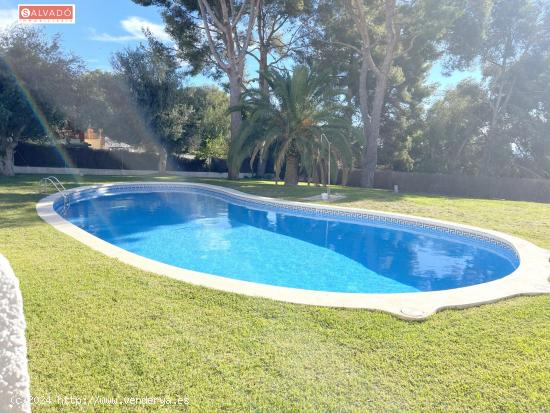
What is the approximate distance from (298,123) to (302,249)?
9912mm

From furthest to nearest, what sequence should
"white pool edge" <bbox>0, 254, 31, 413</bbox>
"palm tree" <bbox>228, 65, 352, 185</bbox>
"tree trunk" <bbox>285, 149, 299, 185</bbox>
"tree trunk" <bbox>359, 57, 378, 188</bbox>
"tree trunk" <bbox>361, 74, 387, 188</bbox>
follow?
"tree trunk" <bbox>359, 57, 378, 188</bbox> < "tree trunk" <bbox>361, 74, 387, 188</bbox> < "tree trunk" <bbox>285, 149, 299, 185</bbox> < "palm tree" <bbox>228, 65, 352, 185</bbox> < "white pool edge" <bbox>0, 254, 31, 413</bbox>

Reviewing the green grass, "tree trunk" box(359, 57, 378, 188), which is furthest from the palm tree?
the green grass

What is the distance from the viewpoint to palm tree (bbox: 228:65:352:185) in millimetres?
16531

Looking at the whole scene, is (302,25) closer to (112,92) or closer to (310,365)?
(112,92)

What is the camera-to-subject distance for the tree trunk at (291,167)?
1850 centimetres

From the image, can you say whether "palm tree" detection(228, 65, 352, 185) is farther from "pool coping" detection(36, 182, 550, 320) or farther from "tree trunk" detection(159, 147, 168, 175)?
"pool coping" detection(36, 182, 550, 320)

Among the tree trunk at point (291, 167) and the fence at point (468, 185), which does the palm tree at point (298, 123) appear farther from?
the fence at point (468, 185)

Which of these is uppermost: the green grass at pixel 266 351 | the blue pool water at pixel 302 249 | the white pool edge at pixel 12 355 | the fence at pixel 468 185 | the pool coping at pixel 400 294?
the fence at pixel 468 185

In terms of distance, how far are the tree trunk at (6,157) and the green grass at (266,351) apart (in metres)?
16.9

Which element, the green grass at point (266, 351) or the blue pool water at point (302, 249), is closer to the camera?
the green grass at point (266, 351)

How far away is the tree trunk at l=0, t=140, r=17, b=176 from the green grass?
16909mm

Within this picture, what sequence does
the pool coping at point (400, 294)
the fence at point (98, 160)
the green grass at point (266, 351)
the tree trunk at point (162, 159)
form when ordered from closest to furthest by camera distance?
1. the green grass at point (266, 351)
2. the pool coping at point (400, 294)
3. the fence at point (98, 160)
4. the tree trunk at point (162, 159)

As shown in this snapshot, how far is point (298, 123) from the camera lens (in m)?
17.0

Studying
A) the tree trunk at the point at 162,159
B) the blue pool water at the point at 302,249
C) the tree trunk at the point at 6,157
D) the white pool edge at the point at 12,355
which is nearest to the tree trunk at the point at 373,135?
the blue pool water at the point at 302,249
